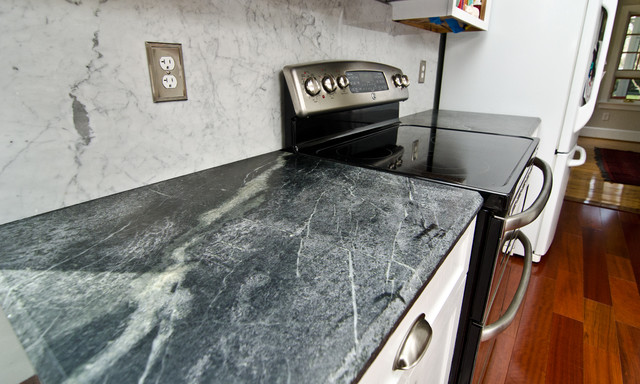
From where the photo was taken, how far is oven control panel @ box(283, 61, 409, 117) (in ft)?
2.73

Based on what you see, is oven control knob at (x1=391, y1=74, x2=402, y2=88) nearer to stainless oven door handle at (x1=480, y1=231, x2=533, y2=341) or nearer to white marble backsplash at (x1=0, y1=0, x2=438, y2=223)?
white marble backsplash at (x1=0, y1=0, x2=438, y2=223)

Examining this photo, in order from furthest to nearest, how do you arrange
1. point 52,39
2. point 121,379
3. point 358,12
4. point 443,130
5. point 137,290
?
1. point 443,130
2. point 358,12
3. point 52,39
4. point 137,290
5. point 121,379

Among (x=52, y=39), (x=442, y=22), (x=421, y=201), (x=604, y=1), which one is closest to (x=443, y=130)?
(x=442, y=22)

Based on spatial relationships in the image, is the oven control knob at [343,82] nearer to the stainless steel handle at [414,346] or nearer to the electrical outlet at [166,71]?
the electrical outlet at [166,71]

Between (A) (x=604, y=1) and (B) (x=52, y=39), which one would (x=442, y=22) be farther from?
(B) (x=52, y=39)

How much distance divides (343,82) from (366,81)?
0.47ft

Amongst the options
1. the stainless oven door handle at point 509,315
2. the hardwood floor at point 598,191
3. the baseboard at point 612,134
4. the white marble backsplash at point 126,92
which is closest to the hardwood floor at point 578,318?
the stainless oven door handle at point 509,315

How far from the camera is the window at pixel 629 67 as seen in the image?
15.7ft

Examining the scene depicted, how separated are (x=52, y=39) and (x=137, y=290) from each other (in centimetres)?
43

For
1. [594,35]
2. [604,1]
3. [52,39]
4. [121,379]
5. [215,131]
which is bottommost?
[121,379]

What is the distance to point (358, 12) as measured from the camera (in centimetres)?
113

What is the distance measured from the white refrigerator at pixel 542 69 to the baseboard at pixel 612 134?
184 inches

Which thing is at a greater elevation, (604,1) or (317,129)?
(604,1)

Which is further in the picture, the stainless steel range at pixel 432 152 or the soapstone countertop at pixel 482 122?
the soapstone countertop at pixel 482 122
